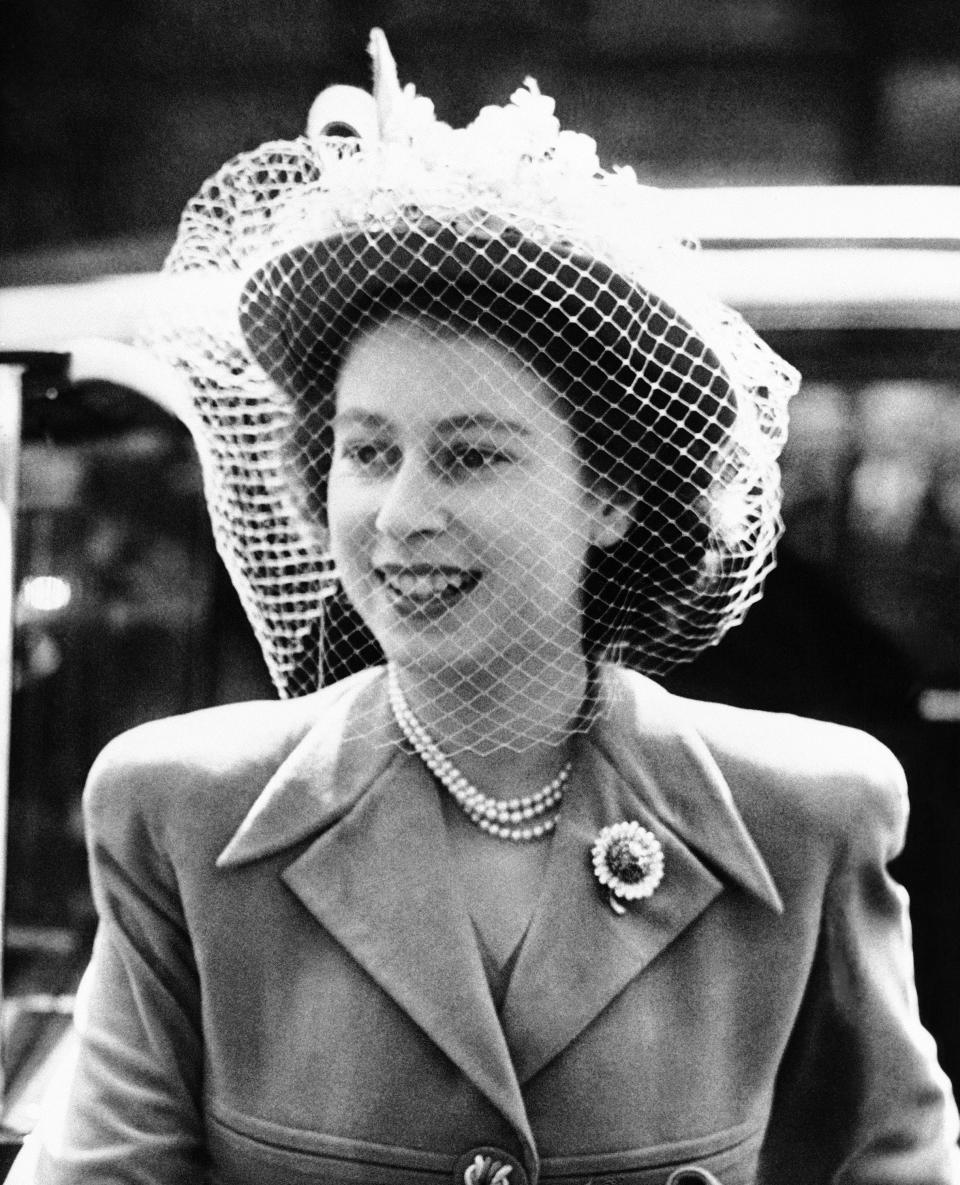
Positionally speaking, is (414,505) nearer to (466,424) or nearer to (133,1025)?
(466,424)

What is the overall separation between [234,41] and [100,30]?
15 cm

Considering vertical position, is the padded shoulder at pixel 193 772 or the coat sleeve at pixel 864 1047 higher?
the padded shoulder at pixel 193 772

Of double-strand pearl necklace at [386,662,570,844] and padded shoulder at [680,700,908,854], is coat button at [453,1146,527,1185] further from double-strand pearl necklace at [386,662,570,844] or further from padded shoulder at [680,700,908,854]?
padded shoulder at [680,700,908,854]

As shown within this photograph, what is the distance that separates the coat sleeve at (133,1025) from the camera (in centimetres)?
115

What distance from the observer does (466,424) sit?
110 cm

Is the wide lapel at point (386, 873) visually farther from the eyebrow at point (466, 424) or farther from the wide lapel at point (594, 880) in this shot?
the eyebrow at point (466, 424)

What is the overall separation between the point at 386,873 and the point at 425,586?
11.5 inches

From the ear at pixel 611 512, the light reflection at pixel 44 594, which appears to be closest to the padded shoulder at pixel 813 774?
the ear at pixel 611 512

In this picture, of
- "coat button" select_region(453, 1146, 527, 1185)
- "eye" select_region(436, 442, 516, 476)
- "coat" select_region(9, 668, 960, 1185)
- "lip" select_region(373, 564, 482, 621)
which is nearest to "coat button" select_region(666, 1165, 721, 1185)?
"coat" select_region(9, 668, 960, 1185)

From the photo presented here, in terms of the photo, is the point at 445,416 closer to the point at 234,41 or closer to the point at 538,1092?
the point at 234,41

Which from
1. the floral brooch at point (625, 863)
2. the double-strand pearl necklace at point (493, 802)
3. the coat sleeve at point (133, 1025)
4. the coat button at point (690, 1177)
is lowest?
the coat button at point (690, 1177)

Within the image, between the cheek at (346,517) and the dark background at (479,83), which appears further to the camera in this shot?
the dark background at (479,83)

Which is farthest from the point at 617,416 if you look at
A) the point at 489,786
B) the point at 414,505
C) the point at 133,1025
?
the point at 133,1025

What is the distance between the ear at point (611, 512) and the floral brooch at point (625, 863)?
0.95ft
